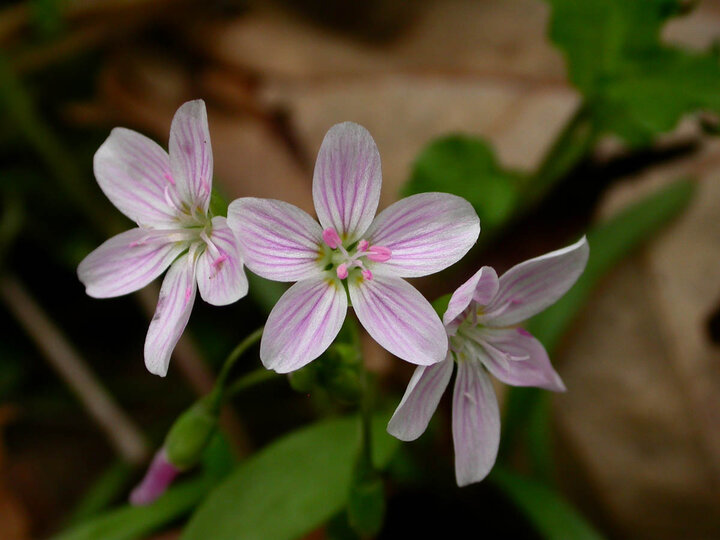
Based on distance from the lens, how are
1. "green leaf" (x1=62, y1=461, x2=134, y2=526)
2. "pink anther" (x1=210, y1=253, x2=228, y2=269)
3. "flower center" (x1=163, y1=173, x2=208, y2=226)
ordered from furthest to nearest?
1. "green leaf" (x1=62, y1=461, x2=134, y2=526)
2. "flower center" (x1=163, y1=173, x2=208, y2=226)
3. "pink anther" (x1=210, y1=253, x2=228, y2=269)

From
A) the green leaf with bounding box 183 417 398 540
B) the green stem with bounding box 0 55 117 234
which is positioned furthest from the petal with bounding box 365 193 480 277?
the green stem with bounding box 0 55 117 234

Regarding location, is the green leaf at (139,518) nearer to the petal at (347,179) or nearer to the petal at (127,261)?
the petal at (127,261)

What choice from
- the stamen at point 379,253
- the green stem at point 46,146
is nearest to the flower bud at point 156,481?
the stamen at point 379,253

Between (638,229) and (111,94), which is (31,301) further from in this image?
Answer: (638,229)

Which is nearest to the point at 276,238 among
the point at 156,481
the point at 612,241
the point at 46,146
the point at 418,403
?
the point at 418,403

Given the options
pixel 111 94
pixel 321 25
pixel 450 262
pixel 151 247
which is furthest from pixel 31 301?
pixel 450 262

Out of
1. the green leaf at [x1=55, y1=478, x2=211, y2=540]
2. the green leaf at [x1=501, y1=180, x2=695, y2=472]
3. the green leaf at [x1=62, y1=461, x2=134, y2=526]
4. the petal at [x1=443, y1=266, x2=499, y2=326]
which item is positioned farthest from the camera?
the green leaf at [x1=62, y1=461, x2=134, y2=526]

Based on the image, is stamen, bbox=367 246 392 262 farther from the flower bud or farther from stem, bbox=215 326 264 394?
the flower bud

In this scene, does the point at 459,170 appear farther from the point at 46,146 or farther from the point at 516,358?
the point at 46,146

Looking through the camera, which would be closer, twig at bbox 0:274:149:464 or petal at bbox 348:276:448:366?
petal at bbox 348:276:448:366
